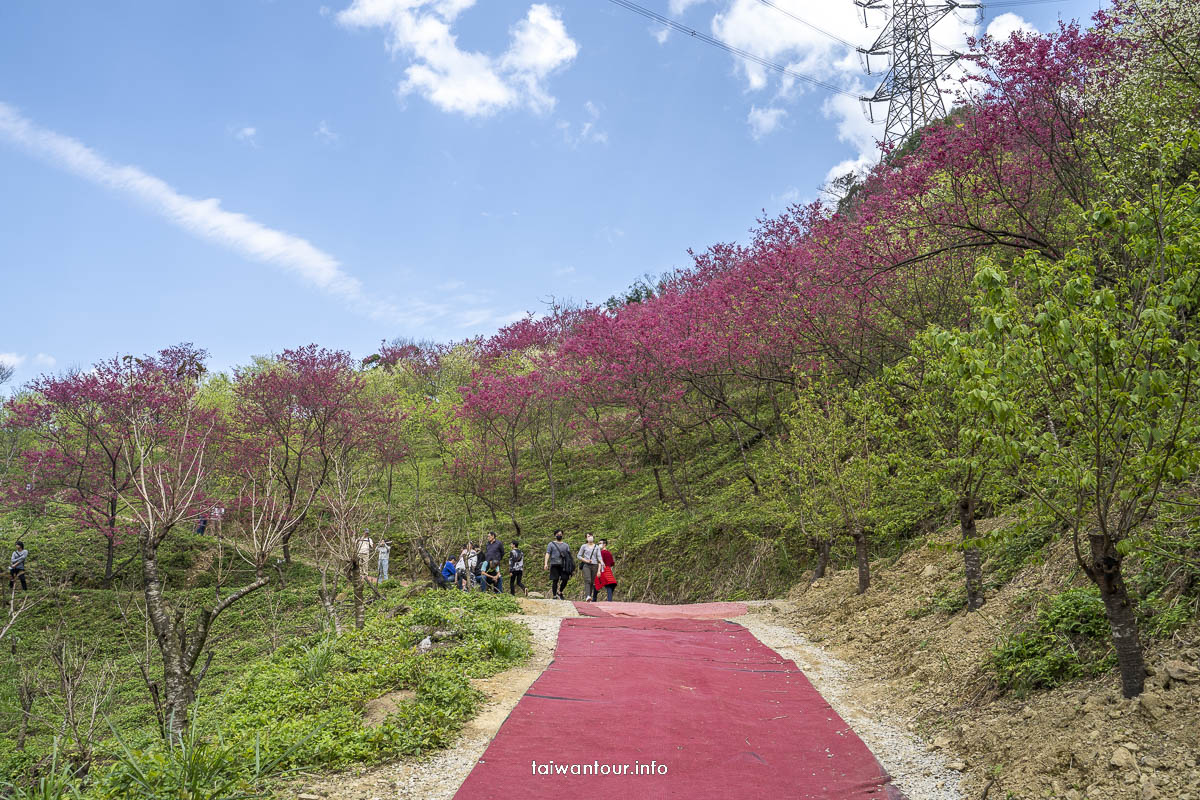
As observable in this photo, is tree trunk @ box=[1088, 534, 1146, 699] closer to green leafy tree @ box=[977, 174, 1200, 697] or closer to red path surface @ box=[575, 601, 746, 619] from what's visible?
green leafy tree @ box=[977, 174, 1200, 697]

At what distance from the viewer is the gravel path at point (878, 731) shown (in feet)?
16.4

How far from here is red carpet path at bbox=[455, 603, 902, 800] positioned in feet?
16.5

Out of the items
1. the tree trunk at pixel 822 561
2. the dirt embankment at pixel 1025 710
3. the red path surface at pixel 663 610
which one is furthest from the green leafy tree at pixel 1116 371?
the tree trunk at pixel 822 561

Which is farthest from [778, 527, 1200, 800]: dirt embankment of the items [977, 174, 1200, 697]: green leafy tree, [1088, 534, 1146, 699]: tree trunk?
[977, 174, 1200, 697]: green leafy tree

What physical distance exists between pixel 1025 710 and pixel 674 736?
2.65 m

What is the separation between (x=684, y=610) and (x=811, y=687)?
6.26 metres

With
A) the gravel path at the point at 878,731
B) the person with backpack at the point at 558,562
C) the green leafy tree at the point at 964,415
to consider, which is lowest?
the gravel path at the point at 878,731

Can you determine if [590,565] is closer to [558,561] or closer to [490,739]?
[558,561]

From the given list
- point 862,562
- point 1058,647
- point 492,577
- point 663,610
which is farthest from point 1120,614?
point 492,577

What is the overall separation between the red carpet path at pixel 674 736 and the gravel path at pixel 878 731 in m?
0.14

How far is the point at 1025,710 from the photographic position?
5.50m

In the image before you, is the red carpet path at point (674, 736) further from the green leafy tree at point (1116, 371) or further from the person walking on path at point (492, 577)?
the person walking on path at point (492, 577)

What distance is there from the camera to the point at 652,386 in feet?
67.8

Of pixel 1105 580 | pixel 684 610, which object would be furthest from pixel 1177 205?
pixel 684 610
